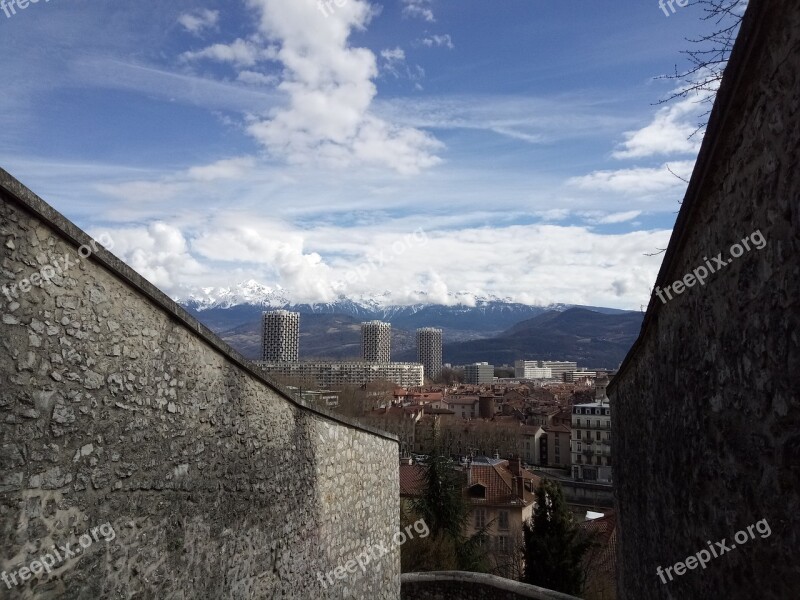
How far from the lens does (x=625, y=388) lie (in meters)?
5.72

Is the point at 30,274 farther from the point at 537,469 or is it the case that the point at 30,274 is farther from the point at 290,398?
the point at 537,469

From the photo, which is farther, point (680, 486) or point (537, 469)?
point (537, 469)

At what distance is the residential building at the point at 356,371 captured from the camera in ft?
468

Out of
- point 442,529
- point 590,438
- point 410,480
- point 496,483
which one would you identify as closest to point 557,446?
point 590,438

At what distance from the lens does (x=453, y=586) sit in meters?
11.5

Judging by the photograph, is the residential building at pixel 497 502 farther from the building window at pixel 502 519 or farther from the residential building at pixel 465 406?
the residential building at pixel 465 406

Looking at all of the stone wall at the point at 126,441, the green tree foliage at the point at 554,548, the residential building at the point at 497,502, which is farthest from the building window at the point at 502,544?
the stone wall at the point at 126,441

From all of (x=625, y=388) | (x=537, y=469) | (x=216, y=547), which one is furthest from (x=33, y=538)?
(x=537, y=469)

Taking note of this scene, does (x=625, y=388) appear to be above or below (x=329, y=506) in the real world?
above

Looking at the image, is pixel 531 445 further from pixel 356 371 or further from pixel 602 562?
pixel 356 371

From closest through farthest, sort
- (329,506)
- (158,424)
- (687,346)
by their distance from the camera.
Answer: (687,346) → (158,424) → (329,506)

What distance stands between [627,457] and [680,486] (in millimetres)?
2245

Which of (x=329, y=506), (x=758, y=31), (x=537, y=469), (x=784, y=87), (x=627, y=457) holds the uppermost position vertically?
(x=758, y=31)

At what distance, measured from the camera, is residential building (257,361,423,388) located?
14250 cm
